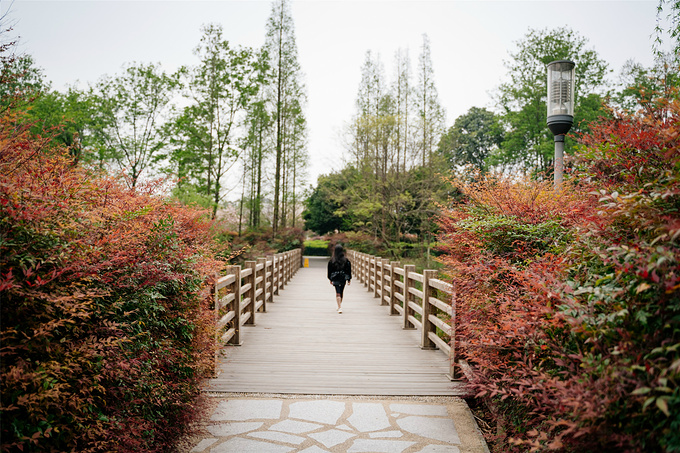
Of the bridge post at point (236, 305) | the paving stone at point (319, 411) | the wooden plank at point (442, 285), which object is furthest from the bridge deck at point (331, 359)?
the wooden plank at point (442, 285)

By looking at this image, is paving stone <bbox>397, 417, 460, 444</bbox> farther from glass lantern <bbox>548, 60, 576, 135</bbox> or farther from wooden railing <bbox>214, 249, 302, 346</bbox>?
glass lantern <bbox>548, 60, 576, 135</bbox>

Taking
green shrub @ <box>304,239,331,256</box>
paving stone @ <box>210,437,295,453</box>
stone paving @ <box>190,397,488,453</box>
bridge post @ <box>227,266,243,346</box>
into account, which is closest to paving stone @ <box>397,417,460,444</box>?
stone paving @ <box>190,397,488,453</box>

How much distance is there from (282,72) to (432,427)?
78.8 feet

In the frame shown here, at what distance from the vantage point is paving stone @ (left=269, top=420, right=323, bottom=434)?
11.8 feet

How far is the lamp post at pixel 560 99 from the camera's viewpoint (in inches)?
224

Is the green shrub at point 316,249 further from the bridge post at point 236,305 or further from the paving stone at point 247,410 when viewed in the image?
the paving stone at point 247,410

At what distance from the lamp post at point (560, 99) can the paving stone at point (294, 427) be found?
4644 millimetres

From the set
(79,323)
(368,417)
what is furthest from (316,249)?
(79,323)

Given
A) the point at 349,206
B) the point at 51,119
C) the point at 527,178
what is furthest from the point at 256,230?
the point at 527,178

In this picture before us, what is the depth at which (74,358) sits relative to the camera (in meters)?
1.93

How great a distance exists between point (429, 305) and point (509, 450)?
322 centimetres

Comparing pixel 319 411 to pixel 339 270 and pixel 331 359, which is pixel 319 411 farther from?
pixel 339 270

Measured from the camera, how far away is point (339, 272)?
9500 mm

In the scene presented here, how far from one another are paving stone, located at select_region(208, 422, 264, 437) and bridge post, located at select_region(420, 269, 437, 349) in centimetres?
317
